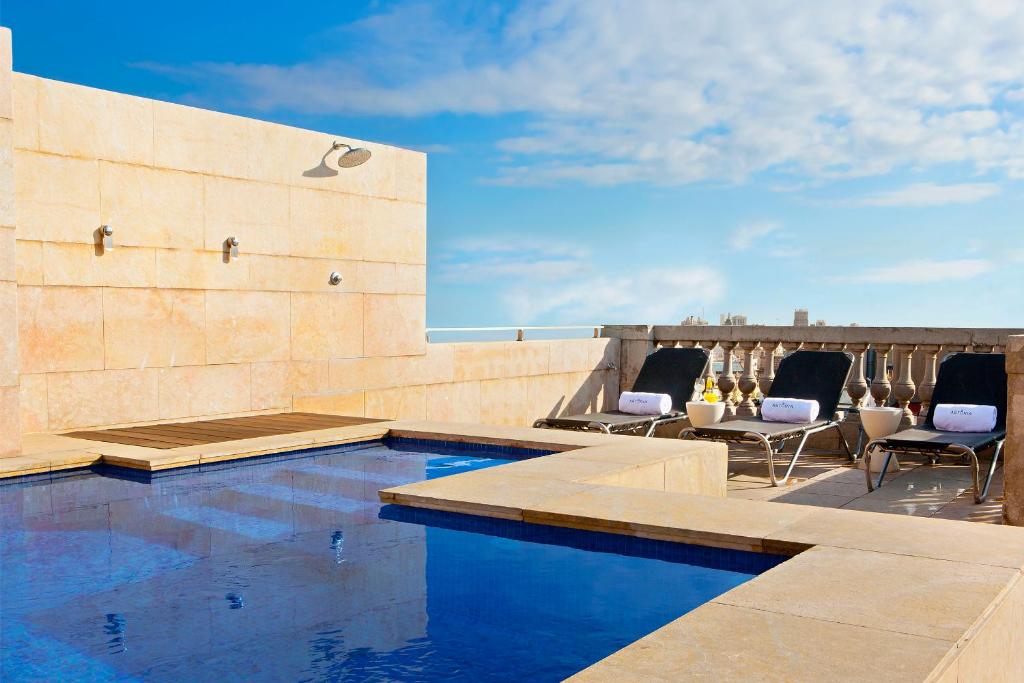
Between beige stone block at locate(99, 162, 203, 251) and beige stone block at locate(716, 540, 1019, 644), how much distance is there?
5.62m

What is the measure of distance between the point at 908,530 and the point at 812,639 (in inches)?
59.9

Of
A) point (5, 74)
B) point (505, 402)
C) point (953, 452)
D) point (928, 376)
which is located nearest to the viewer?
point (5, 74)

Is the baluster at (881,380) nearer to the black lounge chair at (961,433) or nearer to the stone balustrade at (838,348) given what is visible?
the stone balustrade at (838,348)

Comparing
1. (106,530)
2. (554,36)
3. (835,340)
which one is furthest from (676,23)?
(106,530)

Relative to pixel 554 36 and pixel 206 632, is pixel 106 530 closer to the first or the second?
pixel 206 632

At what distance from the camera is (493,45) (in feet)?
32.6

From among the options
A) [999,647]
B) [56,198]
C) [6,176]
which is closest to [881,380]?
[999,647]

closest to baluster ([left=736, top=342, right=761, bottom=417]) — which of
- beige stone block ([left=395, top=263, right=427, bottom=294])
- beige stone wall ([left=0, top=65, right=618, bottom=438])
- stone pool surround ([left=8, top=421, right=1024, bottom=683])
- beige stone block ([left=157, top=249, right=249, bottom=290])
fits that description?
beige stone wall ([left=0, top=65, right=618, bottom=438])

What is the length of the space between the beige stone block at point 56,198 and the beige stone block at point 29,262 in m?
0.06

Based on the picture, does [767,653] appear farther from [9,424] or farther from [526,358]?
[526,358]

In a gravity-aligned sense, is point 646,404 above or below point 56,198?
below

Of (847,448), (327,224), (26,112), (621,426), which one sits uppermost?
(26,112)

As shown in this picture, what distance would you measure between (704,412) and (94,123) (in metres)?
5.93

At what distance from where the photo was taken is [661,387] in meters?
9.97
